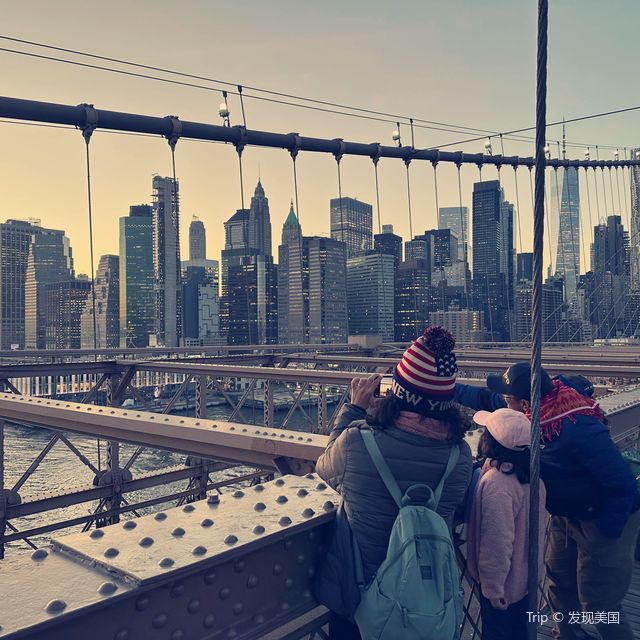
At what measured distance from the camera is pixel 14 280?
124625mm

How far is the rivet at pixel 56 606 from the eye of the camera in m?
1.44

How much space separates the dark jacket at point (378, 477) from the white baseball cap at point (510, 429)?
38cm

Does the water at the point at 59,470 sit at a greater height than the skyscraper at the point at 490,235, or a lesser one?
lesser

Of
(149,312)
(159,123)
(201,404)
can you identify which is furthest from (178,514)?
(149,312)

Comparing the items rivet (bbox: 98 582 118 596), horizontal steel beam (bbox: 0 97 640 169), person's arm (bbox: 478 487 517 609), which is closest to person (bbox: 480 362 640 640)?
person's arm (bbox: 478 487 517 609)

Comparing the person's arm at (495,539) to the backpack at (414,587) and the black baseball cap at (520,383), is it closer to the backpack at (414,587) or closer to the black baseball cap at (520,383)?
the backpack at (414,587)

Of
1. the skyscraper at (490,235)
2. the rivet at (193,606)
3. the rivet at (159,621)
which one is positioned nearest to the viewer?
the rivet at (159,621)

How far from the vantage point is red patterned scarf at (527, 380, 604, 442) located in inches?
121

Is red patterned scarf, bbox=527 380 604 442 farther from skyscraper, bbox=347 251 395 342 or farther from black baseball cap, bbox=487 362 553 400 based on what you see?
skyscraper, bbox=347 251 395 342

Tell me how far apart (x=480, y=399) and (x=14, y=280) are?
135773mm

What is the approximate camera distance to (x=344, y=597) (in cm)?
221

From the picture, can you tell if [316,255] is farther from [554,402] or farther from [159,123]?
[554,402]

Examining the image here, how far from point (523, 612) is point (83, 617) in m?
2.03

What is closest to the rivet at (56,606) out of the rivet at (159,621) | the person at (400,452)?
the rivet at (159,621)
